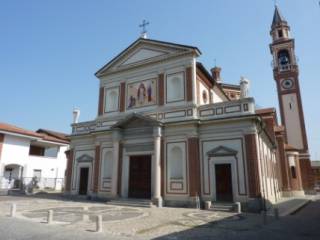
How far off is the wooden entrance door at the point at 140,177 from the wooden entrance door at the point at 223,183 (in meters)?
Answer: 4.82

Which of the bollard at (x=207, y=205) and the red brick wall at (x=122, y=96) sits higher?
the red brick wall at (x=122, y=96)

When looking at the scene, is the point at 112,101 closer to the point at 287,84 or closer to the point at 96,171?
the point at 96,171

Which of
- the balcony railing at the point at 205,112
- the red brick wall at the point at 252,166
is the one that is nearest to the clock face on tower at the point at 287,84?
the balcony railing at the point at 205,112

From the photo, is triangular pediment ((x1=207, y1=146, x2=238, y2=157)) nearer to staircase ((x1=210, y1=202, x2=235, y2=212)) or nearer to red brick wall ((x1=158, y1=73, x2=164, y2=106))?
staircase ((x1=210, y1=202, x2=235, y2=212))

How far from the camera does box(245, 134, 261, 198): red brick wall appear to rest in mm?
14023

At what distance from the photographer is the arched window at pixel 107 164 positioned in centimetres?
1925

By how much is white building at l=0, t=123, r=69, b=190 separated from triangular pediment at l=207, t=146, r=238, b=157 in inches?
773

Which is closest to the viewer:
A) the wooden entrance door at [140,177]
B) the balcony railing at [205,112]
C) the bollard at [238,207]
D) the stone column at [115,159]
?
the bollard at [238,207]

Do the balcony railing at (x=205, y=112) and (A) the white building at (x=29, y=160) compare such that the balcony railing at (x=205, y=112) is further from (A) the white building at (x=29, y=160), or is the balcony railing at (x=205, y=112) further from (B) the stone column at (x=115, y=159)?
(A) the white building at (x=29, y=160)

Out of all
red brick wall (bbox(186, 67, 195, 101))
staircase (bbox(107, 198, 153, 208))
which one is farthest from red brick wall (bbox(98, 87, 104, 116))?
red brick wall (bbox(186, 67, 195, 101))

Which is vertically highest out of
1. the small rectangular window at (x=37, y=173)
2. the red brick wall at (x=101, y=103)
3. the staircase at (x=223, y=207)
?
the red brick wall at (x=101, y=103)

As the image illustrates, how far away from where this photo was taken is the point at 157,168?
16547 millimetres

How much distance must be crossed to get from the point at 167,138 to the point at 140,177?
11.6ft

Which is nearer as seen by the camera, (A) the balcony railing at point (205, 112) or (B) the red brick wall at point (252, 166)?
(B) the red brick wall at point (252, 166)
